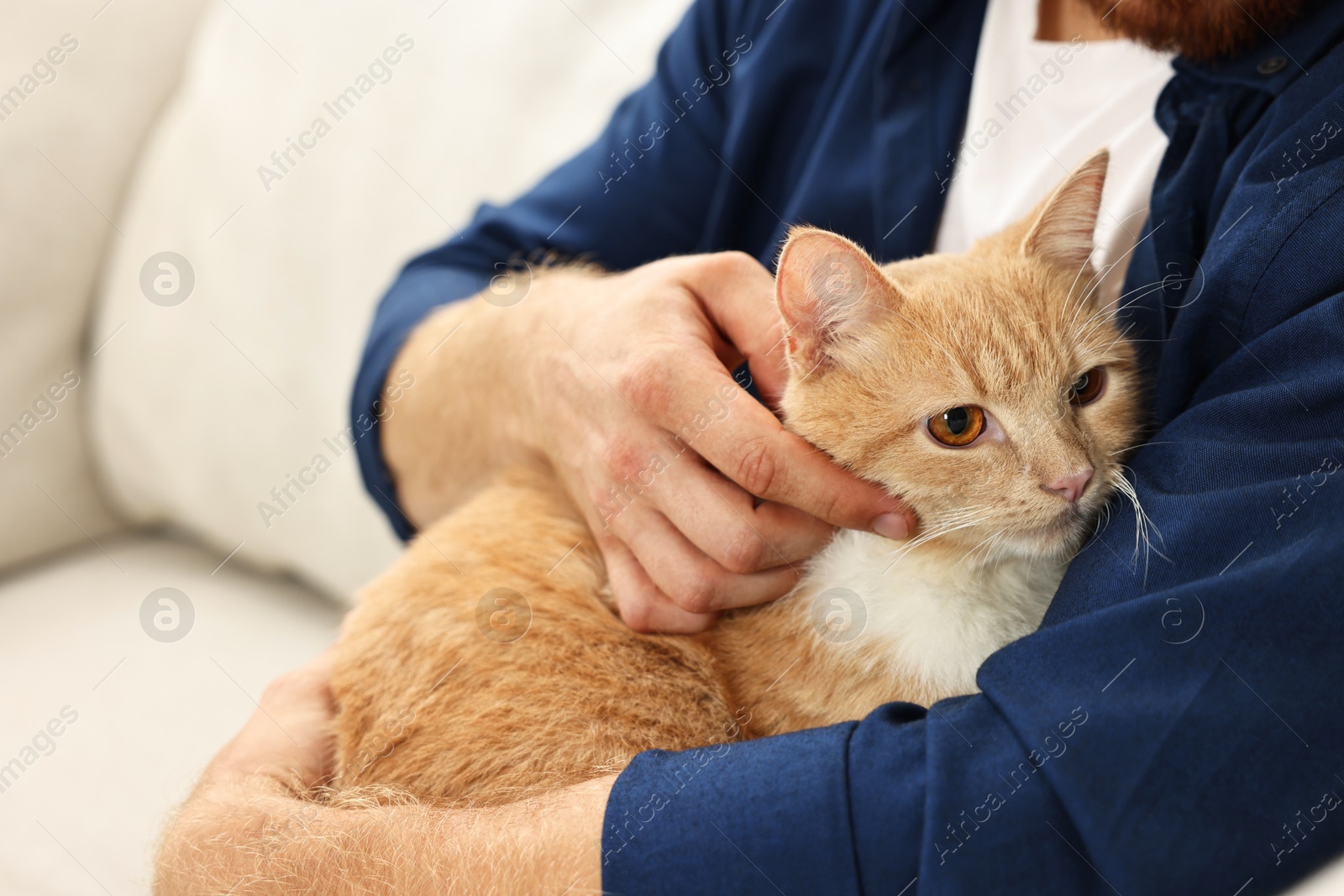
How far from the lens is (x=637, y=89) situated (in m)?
2.15

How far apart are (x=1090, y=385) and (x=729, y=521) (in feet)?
1.81

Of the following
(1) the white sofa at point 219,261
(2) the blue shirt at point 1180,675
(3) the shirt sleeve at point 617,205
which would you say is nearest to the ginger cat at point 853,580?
(2) the blue shirt at point 1180,675

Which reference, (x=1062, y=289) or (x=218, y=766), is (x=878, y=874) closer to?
(x=1062, y=289)

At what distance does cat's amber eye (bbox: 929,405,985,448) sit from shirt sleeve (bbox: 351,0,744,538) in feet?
3.36

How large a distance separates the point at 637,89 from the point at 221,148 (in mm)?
1305

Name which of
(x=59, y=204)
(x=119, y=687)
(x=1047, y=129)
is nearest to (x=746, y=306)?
(x=1047, y=129)

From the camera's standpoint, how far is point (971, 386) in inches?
47.7

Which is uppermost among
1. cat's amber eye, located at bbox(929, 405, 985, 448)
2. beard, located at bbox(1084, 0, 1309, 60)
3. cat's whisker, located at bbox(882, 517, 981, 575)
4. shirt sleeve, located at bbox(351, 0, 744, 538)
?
shirt sleeve, located at bbox(351, 0, 744, 538)

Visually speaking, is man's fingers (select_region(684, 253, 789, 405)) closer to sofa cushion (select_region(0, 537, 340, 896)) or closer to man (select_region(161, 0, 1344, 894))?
man (select_region(161, 0, 1344, 894))

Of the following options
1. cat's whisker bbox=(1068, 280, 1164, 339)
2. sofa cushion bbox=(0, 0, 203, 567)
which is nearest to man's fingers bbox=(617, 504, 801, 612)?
cat's whisker bbox=(1068, 280, 1164, 339)

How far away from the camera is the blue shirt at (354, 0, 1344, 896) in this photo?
84 cm

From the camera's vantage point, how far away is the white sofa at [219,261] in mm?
2416

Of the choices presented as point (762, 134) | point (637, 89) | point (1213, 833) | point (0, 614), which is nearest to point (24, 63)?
point (0, 614)

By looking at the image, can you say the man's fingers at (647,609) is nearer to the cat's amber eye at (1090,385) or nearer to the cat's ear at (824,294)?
the cat's ear at (824,294)
